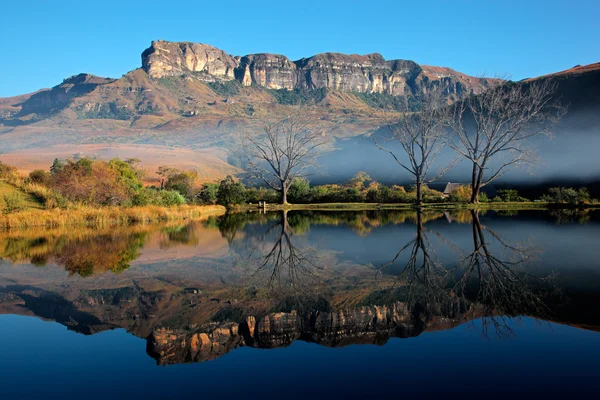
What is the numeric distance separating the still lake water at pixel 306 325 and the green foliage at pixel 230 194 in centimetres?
2816

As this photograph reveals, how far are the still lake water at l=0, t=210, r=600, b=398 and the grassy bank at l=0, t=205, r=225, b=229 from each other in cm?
1181

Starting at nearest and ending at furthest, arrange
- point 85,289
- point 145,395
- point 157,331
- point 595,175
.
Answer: point 145,395, point 157,331, point 85,289, point 595,175

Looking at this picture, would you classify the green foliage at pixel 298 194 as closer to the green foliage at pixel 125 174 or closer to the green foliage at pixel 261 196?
the green foliage at pixel 261 196

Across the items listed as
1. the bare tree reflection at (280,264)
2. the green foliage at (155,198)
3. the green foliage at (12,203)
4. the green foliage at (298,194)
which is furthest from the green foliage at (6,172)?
the green foliage at (298,194)

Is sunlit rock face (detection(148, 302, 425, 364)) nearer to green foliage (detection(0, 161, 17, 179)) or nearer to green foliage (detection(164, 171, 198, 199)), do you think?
green foliage (detection(0, 161, 17, 179))

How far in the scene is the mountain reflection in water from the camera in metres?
5.70

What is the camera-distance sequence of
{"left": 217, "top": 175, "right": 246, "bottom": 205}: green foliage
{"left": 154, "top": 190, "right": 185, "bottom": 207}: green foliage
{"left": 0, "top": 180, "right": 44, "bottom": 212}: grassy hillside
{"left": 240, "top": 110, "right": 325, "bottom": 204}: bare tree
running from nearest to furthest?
{"left": 0, "top": 180, "right": 44, "bottom": 212}: grassy hillside, {"left": 154, "top": 190, "right": 185, "bottom": 207}: green foliage, {"left": 240, "top": 110, "right": 325, "bottom": 204}: bare tree, {"left": 217, "top": 175, "right": 246, "bottom": 205}: green foliage

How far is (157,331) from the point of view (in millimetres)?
5652

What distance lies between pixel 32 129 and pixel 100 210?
150983mm

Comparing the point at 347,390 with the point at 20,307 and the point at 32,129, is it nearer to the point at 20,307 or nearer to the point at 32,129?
the point at 20,307

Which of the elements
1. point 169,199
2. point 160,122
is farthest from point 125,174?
point 160,122

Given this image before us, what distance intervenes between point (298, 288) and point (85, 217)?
19013mm

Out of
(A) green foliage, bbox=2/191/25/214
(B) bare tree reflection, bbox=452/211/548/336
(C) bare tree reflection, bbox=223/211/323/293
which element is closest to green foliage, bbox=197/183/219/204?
(A) green foliage, bbox=2/191/25/214

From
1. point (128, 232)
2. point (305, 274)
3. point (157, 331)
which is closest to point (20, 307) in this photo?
point (157, 331)
